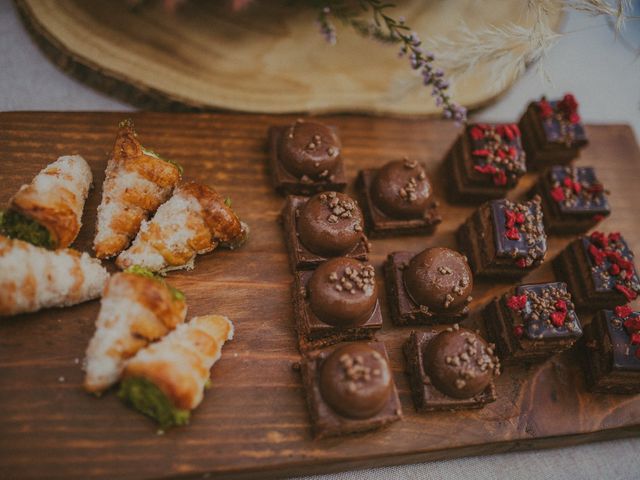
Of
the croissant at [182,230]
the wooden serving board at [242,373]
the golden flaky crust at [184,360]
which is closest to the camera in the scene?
the golden flaky crust at [184,360]

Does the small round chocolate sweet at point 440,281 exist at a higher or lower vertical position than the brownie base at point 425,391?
higher

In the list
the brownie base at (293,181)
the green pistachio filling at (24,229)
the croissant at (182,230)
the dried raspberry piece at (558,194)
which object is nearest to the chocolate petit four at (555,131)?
the dried raspberry piece at (558,194)

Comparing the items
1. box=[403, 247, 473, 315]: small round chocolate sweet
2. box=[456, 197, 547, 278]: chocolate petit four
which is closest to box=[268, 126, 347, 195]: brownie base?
box=[403, 247, 473, 315]: small round chocolate sweet

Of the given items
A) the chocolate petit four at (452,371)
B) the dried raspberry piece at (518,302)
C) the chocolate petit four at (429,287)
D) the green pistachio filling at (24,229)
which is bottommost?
the green pistachio filling at (24,229)

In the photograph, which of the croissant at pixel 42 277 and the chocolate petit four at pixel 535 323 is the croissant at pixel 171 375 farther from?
the chocolate petit four at pixel 535 323

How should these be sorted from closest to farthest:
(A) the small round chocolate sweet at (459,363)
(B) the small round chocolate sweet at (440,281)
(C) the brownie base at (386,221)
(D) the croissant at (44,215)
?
1. (D) the croissant at (44,215)
2. (A) the small round chocolate sweet at (459,363)
3. (B) the small round chocolate sweet at (440,281)
4. (C) the brownie base at (386,221)

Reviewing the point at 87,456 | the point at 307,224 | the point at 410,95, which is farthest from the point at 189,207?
the point at 410,95
